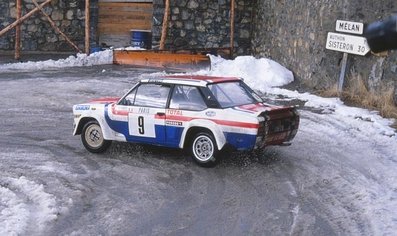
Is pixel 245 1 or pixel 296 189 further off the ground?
pixel 245 1

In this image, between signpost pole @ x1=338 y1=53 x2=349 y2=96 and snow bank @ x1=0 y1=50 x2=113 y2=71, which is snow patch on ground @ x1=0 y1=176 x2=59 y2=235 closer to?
signpost pole @ x1=338 y1=53 x2=349 y2=96

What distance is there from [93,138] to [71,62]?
10.8 metres

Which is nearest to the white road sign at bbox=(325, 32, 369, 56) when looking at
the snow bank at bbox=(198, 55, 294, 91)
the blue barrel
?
the snow bank at bbox=(198, 55, 294, 91)

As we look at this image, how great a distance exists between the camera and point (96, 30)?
22.0m

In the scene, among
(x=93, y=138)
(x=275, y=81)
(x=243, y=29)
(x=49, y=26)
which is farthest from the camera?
(x=243, y=29)

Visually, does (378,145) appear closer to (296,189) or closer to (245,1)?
(296,189)

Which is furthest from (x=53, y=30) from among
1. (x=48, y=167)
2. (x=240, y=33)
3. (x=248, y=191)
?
(x=248, y=191)

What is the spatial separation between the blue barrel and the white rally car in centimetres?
1259

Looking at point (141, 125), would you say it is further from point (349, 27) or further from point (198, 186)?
point (349, 27)

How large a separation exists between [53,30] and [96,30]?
158 cm

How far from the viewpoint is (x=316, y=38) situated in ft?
49.4

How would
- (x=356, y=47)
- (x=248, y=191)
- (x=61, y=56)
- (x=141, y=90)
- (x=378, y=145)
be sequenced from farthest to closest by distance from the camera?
1. (x=61, y=56)
2. (x=356, y=47)
3. (x=378, y=145)
4. (x=141, y=90)
5. (x=248, y=191)

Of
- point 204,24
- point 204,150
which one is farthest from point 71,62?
point 204,150

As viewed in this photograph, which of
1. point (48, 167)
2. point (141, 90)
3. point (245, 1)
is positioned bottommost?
point (48, 167)
